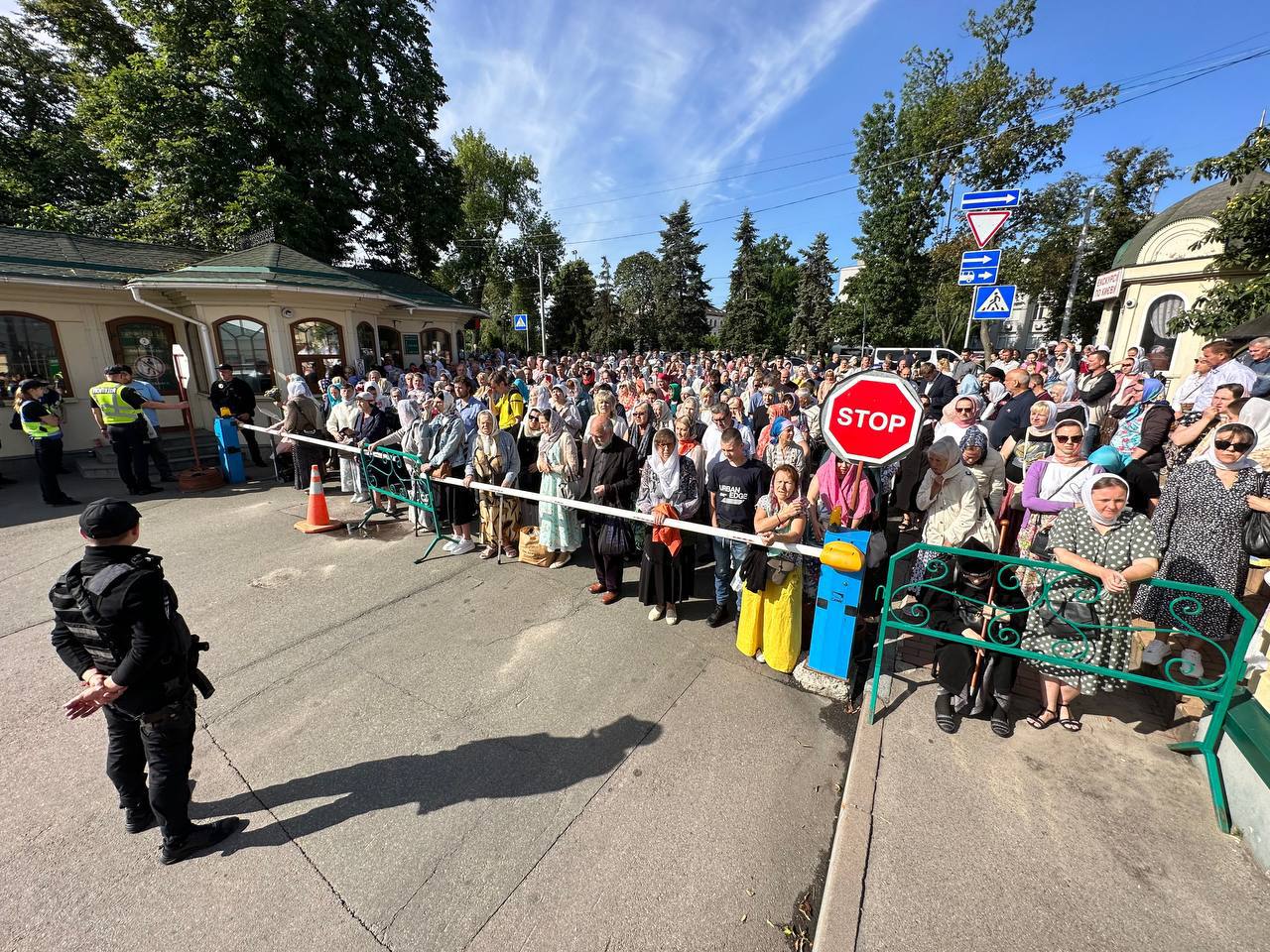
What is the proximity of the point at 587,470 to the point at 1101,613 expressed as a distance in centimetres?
410

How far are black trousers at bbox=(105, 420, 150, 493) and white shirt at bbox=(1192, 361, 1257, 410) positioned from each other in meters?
14.8

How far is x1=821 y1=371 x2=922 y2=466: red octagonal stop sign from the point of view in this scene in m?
2.86

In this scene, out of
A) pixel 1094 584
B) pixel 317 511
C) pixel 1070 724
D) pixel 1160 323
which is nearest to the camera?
pixel 1094 584

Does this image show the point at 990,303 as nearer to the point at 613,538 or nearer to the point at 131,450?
the point at 613,538

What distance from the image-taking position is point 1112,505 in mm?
2900

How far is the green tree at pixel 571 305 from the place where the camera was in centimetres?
4194

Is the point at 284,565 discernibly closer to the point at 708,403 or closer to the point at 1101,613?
the point at 708,403

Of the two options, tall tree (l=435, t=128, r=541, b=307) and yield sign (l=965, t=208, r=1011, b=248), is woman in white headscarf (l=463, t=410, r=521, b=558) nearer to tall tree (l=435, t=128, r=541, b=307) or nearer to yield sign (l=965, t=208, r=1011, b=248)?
yield sign (l=965, t=208, r=1011, b=248)

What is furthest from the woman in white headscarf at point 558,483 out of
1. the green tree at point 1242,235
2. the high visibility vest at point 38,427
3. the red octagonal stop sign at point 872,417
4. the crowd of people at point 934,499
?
the green tree at point 1242,235

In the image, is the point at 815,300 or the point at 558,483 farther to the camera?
the point at 815,300

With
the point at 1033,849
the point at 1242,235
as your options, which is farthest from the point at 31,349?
the point at 1242,235

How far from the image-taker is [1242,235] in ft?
29.7

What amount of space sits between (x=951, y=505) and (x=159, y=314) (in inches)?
665

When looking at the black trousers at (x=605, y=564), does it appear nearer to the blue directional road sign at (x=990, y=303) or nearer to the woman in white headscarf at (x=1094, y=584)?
the woman in white headscarf at (x=1094, y=584)
